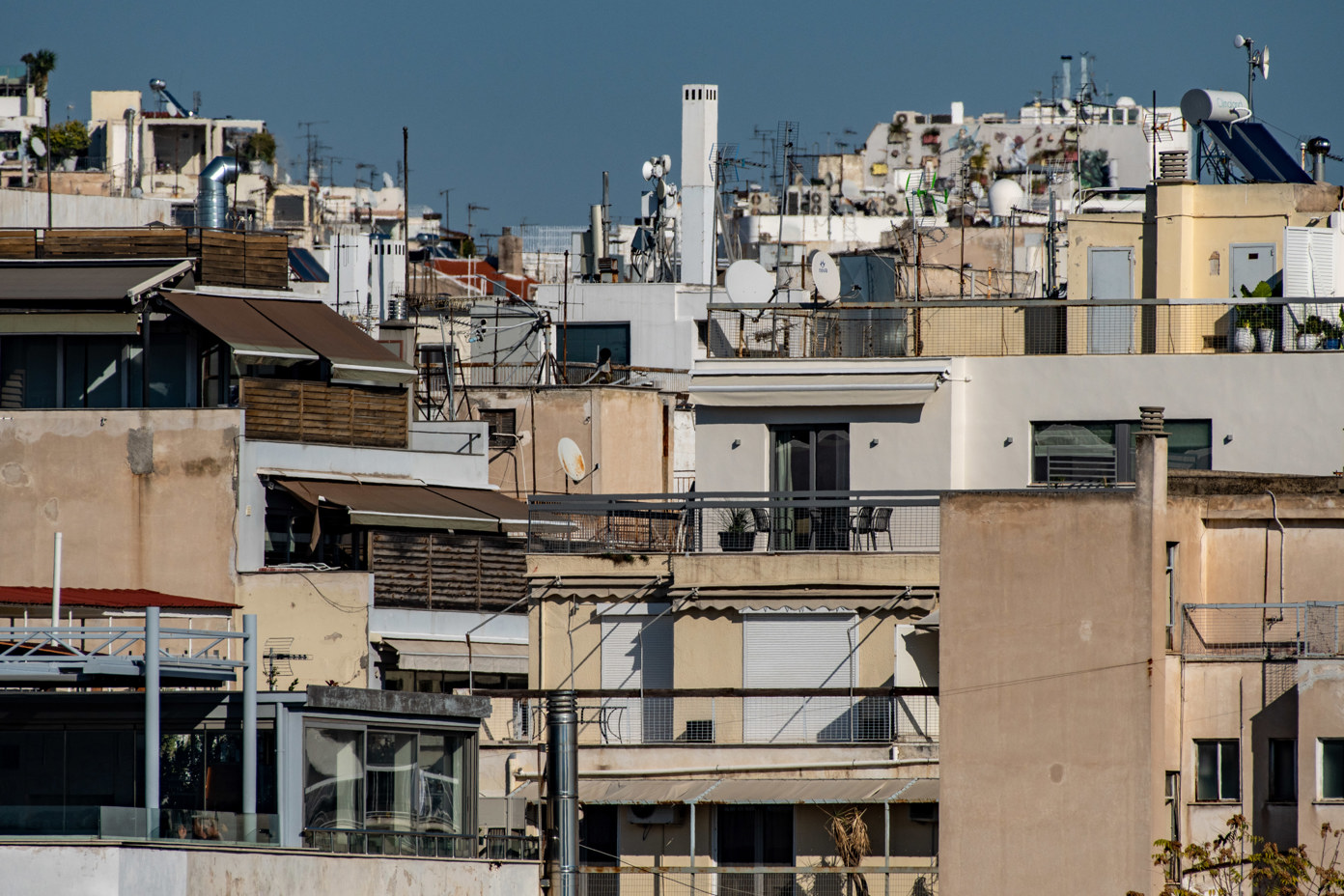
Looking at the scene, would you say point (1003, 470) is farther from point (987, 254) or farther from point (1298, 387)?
point (987, 254)

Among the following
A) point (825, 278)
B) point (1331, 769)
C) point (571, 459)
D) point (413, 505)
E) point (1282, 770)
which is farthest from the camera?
point (571, 459)

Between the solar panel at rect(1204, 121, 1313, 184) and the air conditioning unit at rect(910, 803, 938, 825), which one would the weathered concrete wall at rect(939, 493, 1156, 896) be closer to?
the air conditioning unit at rect(910, 803, 938, 825)

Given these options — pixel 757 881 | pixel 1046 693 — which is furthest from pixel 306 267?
pixel 1046 693

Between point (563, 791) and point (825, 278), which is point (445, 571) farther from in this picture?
point (563, 791)

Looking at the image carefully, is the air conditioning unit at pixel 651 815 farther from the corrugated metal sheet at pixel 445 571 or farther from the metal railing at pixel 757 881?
the corrugated metal sheet at pixel 445 571

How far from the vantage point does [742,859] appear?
32.2 metres

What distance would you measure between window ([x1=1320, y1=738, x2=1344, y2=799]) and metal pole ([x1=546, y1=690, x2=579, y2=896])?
972cm

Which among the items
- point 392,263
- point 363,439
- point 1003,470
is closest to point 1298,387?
point 1003,470

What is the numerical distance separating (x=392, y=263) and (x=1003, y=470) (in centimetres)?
2985

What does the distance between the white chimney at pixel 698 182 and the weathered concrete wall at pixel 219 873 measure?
29.2 meters

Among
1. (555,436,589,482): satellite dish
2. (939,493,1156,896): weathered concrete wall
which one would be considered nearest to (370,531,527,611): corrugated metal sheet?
(555,436,589,482): satellite dish

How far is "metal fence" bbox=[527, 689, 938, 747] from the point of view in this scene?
31.7 meters

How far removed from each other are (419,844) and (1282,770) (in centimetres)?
1094

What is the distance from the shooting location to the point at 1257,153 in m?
42.3
